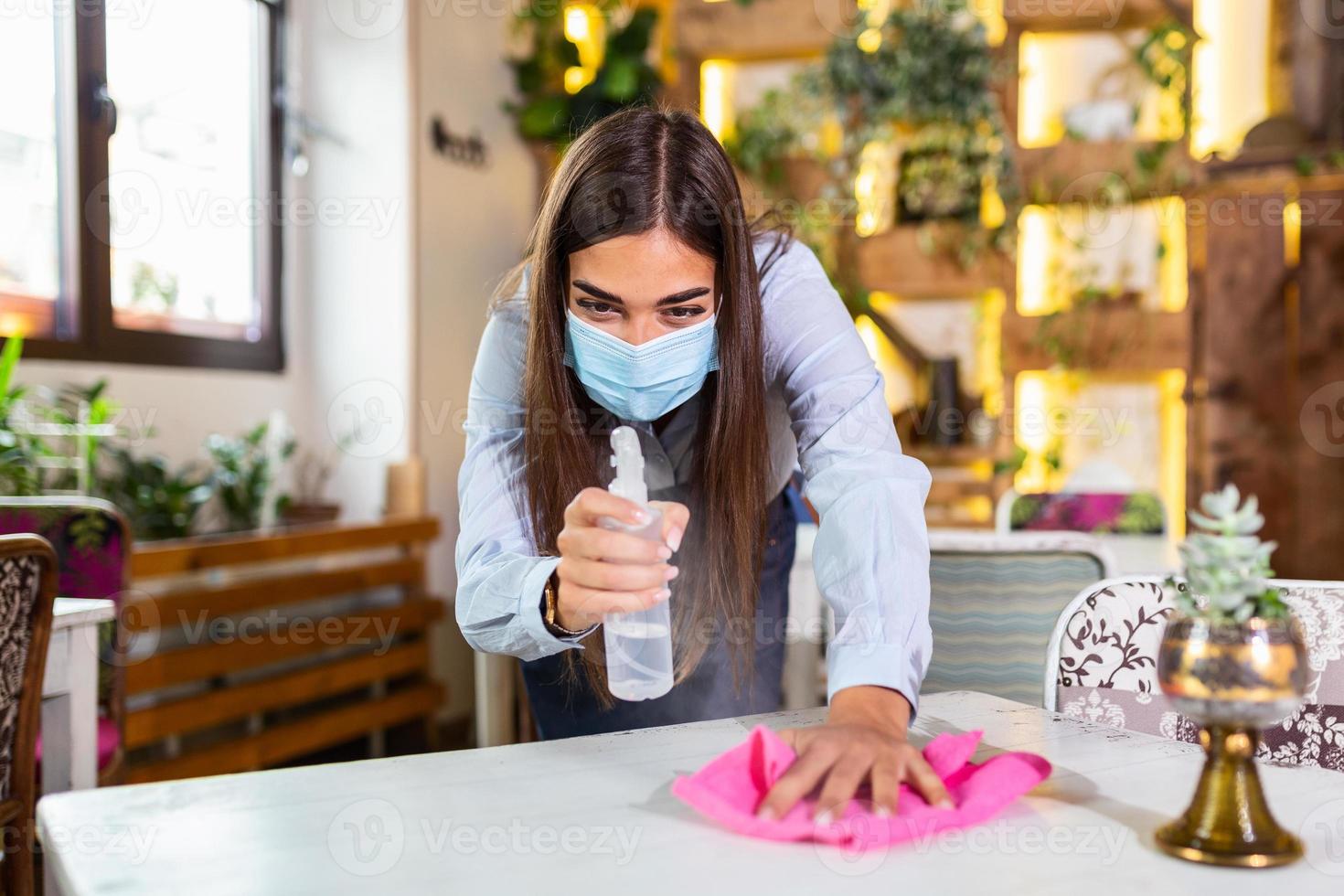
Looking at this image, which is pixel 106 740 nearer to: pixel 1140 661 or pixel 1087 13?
pixel 1140 661

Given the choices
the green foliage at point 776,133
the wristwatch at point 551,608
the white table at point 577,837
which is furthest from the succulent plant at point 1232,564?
the green foliage at point 776,133

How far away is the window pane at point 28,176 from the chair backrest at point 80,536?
0.76m

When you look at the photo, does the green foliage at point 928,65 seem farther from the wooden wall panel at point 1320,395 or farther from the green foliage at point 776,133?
the wooden wall panel at point 1320,395

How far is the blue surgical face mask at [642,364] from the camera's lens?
44.0 inches

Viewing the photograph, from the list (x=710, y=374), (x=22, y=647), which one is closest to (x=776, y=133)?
(x=710, y=374)

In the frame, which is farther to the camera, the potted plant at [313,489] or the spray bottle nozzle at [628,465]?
the potted plant at [313,489]

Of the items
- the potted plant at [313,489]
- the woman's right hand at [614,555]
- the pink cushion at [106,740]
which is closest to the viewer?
the woman's right hand at [614,555]

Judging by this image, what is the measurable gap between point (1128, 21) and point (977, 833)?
11.8 feet

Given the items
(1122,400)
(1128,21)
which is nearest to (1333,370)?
(1122,400)

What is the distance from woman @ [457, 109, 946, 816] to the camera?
3.20ft

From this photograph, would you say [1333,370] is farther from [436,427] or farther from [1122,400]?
[436,427]

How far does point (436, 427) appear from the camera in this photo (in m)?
3.53

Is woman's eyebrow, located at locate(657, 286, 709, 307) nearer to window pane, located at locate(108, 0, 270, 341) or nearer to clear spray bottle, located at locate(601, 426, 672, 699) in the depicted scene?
clear spray bottle, located at locate(601, 426, 672, 699)

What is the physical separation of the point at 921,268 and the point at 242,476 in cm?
227
